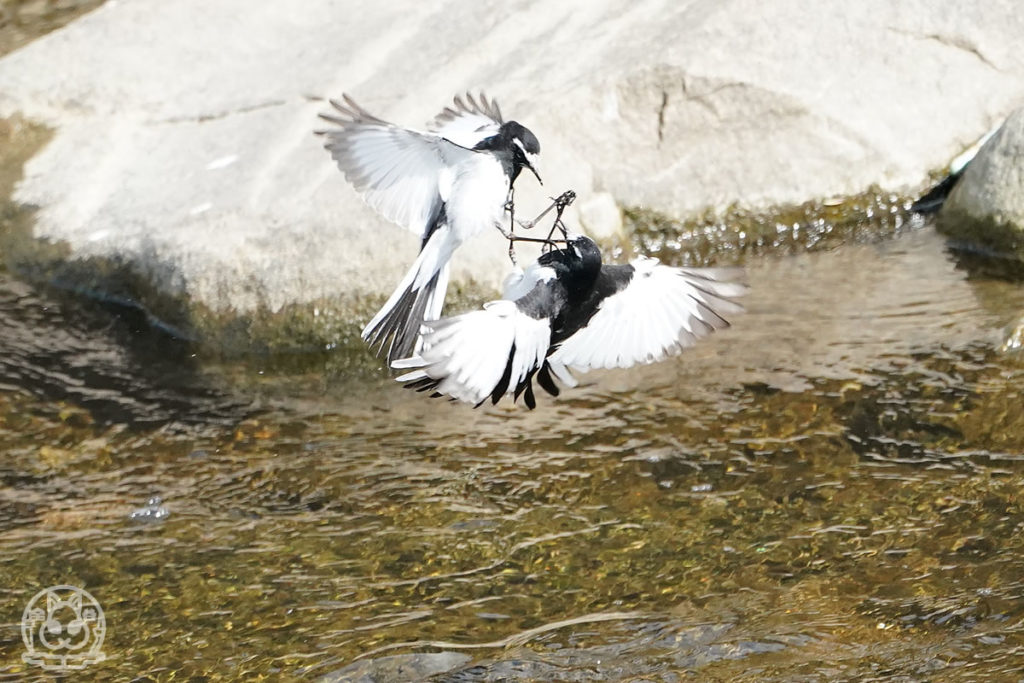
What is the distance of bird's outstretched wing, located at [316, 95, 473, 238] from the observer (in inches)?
181

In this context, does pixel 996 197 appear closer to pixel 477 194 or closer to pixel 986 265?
pixel 986 265

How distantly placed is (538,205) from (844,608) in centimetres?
324

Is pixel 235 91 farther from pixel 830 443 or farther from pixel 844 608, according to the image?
pixel 844 608

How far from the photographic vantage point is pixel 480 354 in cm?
392

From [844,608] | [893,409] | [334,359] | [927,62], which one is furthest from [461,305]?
[927,62]

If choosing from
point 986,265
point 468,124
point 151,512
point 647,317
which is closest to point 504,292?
point 647,317

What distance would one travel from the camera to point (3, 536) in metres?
5.07

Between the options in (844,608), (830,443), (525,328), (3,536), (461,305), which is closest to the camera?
(525,328)

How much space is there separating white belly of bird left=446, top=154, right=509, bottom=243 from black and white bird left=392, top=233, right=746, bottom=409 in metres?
0.38

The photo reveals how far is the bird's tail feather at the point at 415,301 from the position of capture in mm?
4770

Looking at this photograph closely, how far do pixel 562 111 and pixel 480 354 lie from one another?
3.66 m

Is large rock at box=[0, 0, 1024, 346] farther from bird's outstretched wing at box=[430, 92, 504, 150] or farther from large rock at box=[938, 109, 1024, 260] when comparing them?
bird's outstretched wing at box=[430, 92, 504, 150]

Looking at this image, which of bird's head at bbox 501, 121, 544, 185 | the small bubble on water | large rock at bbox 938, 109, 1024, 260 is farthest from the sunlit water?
bird's head at bbox 501, 121, 544, 185

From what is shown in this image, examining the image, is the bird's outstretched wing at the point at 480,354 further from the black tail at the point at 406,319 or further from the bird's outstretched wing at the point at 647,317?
the black tail at the point at 406,319
